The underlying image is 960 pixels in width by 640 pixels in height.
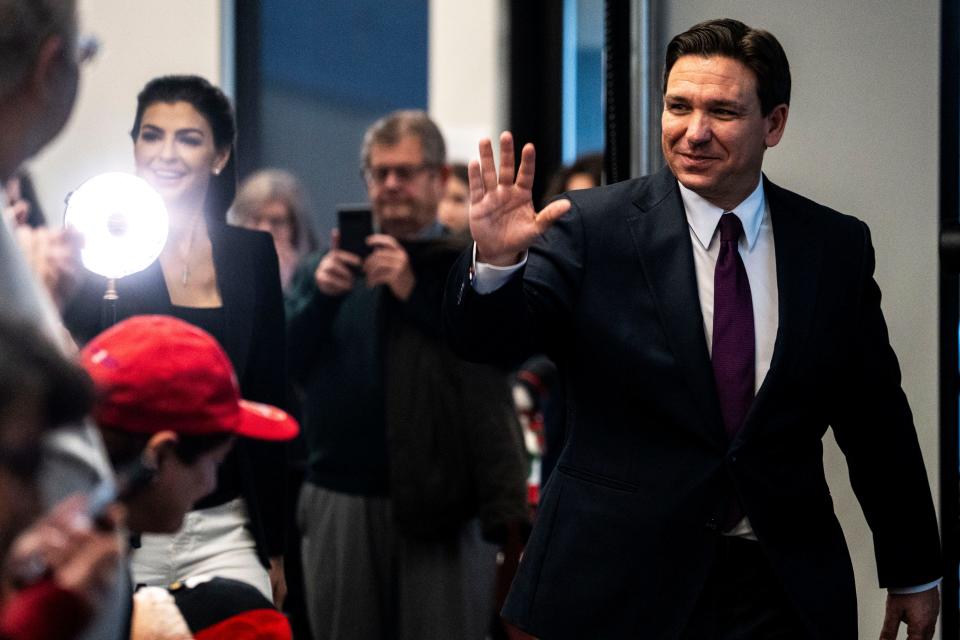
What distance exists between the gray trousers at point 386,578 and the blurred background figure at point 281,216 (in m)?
1.70

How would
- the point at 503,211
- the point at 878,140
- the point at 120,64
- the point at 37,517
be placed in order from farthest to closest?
the point at 120,64, the point at 878,140, the point at 503,211, the point at 37,517

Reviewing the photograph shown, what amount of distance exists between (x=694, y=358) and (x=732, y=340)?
0.32ft

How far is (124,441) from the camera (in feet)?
6.05

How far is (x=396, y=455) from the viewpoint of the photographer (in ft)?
13.4

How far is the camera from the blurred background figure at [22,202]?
208 centimetres

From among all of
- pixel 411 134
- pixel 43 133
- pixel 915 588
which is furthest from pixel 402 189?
pixel 43 133

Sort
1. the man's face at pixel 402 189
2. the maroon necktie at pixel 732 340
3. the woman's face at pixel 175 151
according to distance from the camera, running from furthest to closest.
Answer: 1. the man's face at pixel 402 189
2. the woman's face at pixel 175 151
3. the maroon necktie at pixel 732 340

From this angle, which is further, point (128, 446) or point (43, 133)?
point (128, 446)

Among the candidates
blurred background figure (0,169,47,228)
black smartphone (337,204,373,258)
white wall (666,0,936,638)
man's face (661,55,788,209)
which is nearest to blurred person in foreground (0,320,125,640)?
blurred background figure (0,169,47,228)

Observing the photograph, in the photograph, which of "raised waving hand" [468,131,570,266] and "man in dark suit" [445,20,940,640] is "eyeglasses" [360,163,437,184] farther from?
"raised waving hand" [468,131,570,266]

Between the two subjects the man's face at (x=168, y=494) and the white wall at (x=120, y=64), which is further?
the white wall at (x=120, y=64)

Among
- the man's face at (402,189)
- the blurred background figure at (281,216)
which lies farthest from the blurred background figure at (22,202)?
the blurred background figure at (281,216)

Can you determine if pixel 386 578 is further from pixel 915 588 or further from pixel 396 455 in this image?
pixel 915 588

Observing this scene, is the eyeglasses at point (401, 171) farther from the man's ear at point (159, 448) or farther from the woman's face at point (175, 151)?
the man's ear at point (159, 448)
